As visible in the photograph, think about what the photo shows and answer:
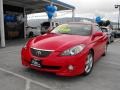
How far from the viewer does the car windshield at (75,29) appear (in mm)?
6580

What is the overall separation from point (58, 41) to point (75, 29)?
133 cm

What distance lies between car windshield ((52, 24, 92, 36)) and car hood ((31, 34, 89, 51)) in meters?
0.43

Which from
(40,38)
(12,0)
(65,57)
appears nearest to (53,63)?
(65,57)

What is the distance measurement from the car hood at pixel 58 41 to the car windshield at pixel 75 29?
43 cm

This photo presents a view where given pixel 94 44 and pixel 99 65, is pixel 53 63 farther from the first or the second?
pixel 99 65

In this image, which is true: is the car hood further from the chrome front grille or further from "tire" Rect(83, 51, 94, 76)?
"tire" Rect(83, 51, 94, 76)

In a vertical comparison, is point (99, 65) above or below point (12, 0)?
below

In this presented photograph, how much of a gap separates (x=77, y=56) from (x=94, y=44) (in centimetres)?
138

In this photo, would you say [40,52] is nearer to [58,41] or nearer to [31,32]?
[58,41]

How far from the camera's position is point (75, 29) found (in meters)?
6.79

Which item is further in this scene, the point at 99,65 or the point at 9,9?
the point at 9,9

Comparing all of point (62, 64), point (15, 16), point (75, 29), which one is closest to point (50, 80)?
point (62, 64)

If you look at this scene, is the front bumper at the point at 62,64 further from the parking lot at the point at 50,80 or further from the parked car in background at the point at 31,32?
the parked car in background at the point at 31,32

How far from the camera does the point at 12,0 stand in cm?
1731
